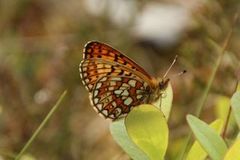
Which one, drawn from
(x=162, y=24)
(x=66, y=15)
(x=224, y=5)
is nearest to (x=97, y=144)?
(x=224, y=5)

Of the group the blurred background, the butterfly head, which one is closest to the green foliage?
the butterfly head

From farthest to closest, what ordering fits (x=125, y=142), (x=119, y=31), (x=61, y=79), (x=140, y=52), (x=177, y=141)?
1. (x=140, y=52)
2. (x=119, y=31)
3. (x=61, y=79)
4. (x=177, y=141)
5. (x=125, y=142)

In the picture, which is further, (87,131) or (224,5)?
(87,131)

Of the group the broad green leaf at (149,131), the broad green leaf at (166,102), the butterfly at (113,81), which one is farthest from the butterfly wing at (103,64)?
the broad green leaf at (149,131)

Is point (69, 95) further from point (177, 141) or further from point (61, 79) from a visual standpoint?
point (177, 141)

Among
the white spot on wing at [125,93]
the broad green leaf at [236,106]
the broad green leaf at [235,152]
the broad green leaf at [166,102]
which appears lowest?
the white spot on wing at [125,93]

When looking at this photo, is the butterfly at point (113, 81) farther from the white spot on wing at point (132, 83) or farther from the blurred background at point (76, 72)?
the blurred background at point (76, 72)

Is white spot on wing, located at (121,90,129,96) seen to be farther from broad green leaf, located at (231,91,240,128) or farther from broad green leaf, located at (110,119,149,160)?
broad green leaf, located at (231,91,240,128)
